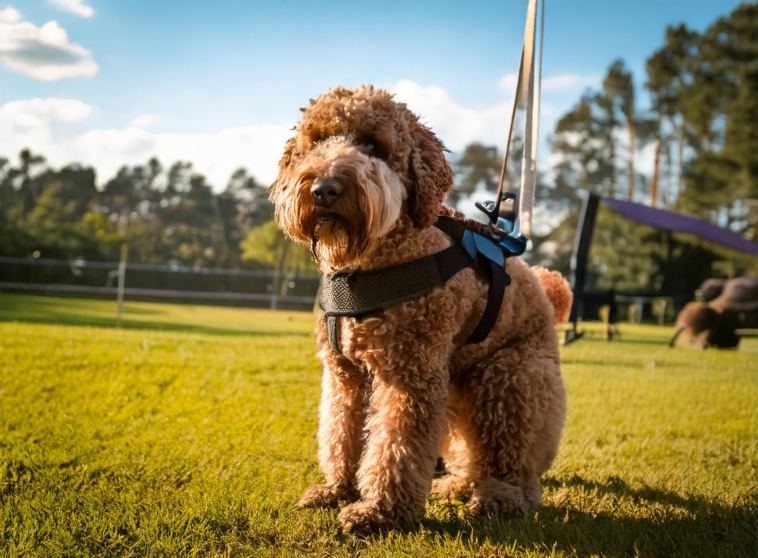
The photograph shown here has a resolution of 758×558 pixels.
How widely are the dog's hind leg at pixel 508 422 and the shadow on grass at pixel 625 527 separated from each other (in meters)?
0.19

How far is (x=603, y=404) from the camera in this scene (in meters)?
6.24

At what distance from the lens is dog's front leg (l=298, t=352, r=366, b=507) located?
10.3ft

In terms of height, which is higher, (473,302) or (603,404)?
(473,302)

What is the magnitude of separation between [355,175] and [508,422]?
156cm

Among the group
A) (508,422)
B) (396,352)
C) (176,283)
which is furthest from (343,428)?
(176,283)

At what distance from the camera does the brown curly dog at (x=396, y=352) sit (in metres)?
2.69

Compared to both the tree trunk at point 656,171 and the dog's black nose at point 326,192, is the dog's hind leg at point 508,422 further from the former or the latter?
the tree trunk at point 656,171

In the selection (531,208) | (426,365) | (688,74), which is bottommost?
(426,365)

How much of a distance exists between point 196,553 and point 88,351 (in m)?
5.94

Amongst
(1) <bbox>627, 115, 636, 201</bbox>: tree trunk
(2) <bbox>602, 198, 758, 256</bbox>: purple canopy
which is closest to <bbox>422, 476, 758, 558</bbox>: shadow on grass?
(2) <bbox>602, 198, 758, 256</bbox>: purple canopy

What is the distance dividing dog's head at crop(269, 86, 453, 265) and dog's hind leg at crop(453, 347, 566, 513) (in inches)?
37.7

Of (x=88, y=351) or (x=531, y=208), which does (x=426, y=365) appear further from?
(x=88, y=351)

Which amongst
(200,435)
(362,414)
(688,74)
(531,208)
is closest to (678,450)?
(531,208)

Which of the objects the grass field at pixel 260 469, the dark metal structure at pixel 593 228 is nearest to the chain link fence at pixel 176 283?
the dark metal structure at pixel 593 228
